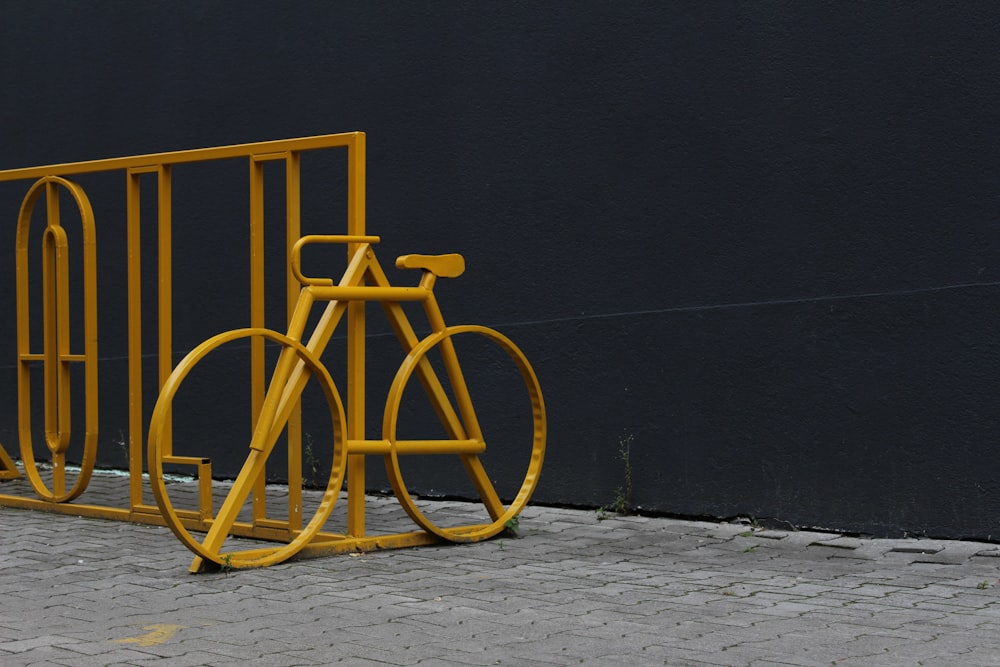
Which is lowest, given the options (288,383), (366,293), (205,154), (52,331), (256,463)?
(256,463)

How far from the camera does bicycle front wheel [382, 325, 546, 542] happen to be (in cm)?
718

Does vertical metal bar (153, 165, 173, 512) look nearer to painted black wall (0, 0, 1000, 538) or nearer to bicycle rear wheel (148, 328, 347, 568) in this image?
bicycle rear wheel (148, 328, 347, 568)

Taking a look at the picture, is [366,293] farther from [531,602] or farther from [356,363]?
[531,602]

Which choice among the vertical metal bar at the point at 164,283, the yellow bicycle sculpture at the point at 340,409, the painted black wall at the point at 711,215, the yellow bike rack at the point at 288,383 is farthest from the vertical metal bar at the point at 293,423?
the painted black wall at the point at 711,215

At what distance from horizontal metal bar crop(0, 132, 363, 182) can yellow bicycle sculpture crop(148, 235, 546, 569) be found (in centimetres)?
48

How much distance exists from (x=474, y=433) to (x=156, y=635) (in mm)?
2500

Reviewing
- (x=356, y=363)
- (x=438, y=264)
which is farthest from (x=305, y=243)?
(x=438, y=264)

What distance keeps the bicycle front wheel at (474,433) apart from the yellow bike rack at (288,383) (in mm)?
15

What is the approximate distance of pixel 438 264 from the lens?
7.15 meters

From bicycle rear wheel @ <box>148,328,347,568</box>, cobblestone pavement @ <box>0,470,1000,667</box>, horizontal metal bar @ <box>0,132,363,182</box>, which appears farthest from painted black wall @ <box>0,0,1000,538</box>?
bicycle rear wheel @ <box>148,328,347,568</box>

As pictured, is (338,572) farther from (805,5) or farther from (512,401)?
(805,5)

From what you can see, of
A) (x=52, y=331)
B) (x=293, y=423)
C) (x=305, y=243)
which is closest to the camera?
(x=305, y=243)

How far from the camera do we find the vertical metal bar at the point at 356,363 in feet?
22.4

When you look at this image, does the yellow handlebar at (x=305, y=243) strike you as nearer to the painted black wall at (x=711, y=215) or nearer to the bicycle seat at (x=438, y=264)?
the bicycle seat at (x=438, y=264)
